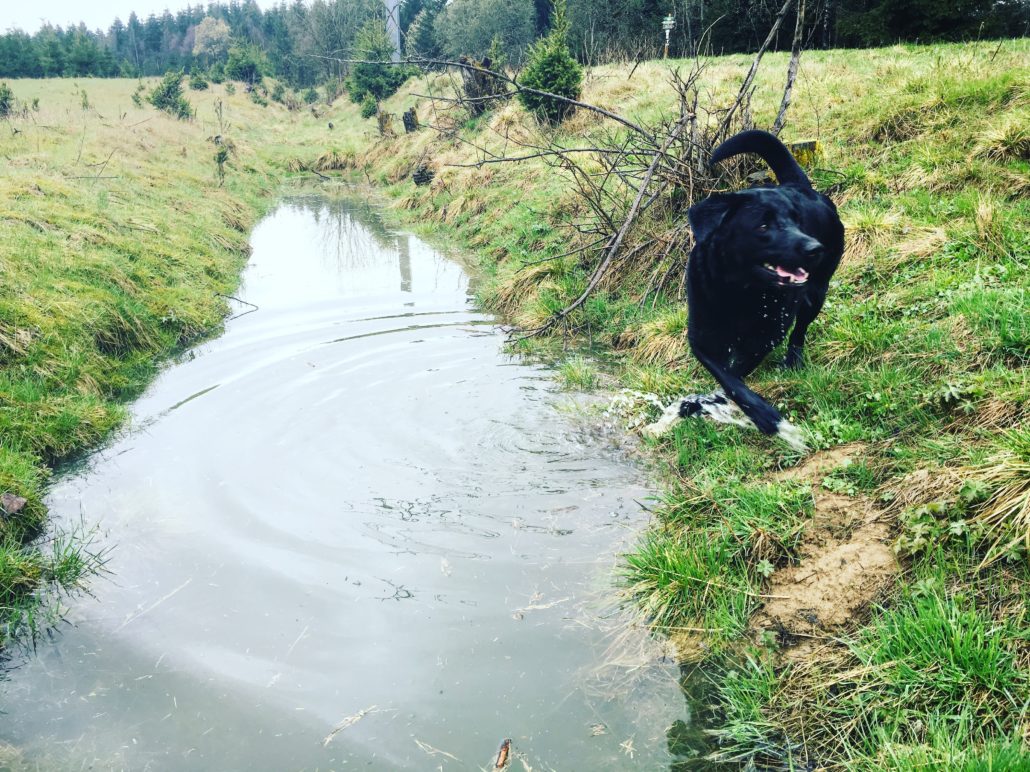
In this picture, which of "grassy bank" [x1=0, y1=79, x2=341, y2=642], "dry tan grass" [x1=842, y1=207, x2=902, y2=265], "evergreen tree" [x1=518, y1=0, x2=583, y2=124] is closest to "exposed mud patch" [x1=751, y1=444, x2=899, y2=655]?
"dry tan grass" [x1=842, y1=207, x2=902, y2=265]

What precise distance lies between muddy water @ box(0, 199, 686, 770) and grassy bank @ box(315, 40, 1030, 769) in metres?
0.39

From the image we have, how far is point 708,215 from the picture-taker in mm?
4031

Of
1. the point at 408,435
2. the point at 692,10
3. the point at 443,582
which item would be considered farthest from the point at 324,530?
the point at 692,10

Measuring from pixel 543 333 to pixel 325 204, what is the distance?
1275 cm

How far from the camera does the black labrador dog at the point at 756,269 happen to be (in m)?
3.80

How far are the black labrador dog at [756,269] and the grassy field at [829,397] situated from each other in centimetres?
30

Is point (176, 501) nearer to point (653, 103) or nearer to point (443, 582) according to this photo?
point (443, 582)

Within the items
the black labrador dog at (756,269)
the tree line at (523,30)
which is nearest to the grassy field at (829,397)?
the black labrador dog at (756,269)

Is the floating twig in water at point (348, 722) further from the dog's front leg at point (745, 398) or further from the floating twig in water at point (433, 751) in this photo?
the dog's front leg at point (745, 398)

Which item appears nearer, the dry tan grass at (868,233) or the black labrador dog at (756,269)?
the black labrador dog at (756,269)

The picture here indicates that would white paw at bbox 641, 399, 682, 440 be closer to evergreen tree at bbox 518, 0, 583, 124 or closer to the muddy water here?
the muddy water

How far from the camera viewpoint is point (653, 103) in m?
12.8

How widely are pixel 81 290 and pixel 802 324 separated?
6679 millimetres

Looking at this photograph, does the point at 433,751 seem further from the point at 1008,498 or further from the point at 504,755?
the point at 1008,498
